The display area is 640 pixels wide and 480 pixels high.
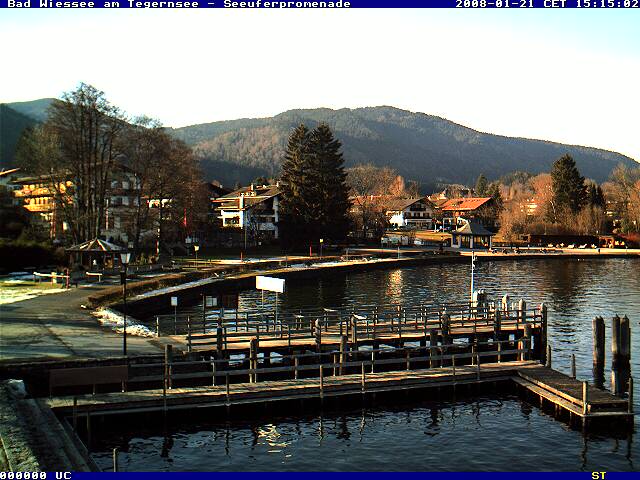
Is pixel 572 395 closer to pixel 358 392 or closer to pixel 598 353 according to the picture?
pixel 598 353

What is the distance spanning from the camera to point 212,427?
23.5 metres

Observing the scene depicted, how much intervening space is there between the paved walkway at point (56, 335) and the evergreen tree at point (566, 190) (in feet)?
434

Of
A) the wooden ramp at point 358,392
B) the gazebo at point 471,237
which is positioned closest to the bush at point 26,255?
the wooden ramp at point 358,392

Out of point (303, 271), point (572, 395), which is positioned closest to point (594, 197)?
point (303, 271)

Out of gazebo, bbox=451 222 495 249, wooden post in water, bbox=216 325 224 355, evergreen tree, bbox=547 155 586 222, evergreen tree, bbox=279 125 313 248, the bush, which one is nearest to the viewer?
wooden post in water, bbox=216 325 224 355

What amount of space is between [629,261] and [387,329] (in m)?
93.1

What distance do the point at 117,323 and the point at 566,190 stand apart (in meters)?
137

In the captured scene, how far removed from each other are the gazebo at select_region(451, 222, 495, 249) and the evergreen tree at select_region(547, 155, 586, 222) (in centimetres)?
1906

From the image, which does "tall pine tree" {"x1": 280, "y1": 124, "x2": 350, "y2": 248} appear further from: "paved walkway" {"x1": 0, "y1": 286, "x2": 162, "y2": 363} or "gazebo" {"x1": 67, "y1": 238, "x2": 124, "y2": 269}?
"paved walkway" {"x1": 0, "y1": 286, "x2": 162, "y2": 363}

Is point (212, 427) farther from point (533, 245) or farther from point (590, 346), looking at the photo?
point (533, 245)

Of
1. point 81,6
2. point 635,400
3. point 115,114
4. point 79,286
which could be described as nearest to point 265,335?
point 635,400

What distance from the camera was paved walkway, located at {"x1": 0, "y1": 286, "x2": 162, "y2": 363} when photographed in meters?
27.4

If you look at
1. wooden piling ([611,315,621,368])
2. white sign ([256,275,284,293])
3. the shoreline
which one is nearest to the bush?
the shoreline

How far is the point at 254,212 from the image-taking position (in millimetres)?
127000
